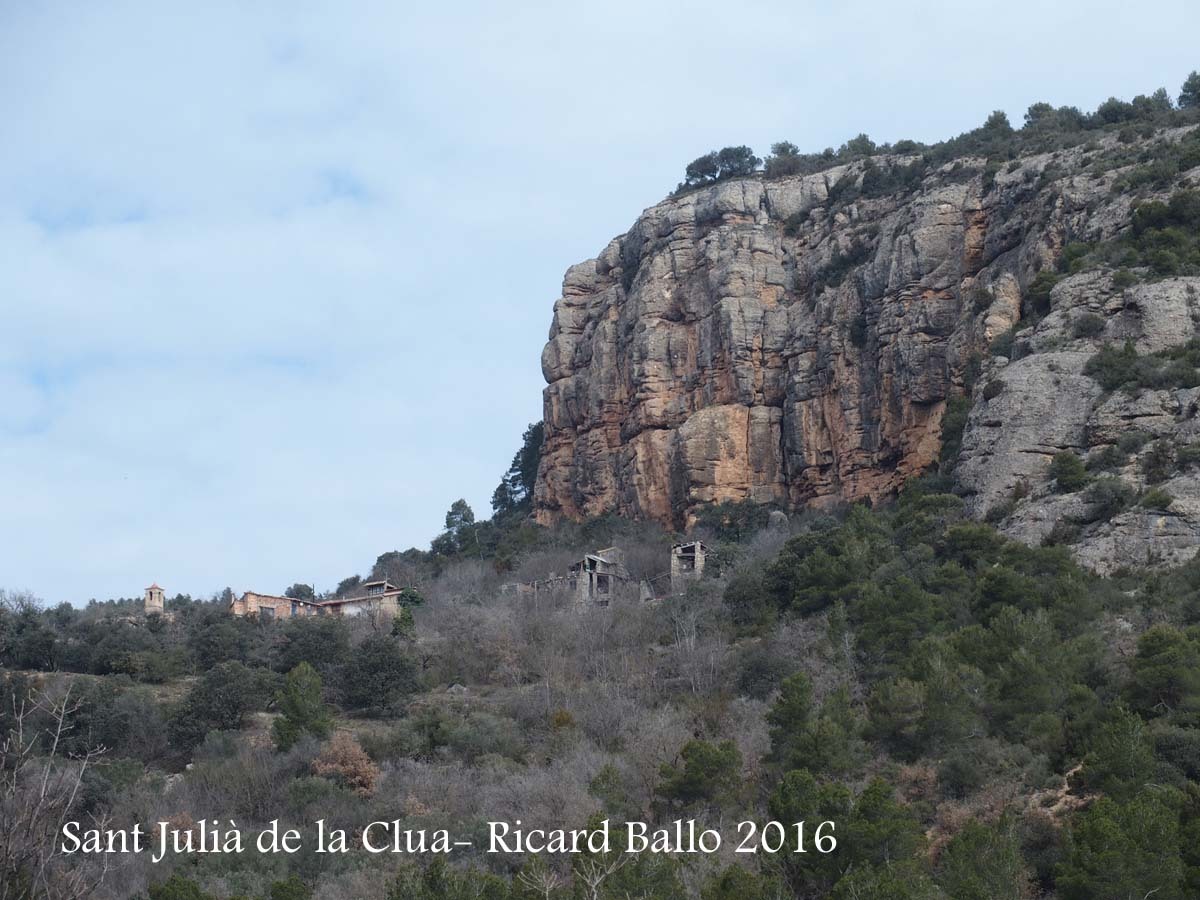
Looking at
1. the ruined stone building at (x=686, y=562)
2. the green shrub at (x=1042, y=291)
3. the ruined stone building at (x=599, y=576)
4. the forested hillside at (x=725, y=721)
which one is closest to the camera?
the forested hillside at (x=725, y=721)

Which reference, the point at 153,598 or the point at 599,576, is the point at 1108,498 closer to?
the point at 599,576

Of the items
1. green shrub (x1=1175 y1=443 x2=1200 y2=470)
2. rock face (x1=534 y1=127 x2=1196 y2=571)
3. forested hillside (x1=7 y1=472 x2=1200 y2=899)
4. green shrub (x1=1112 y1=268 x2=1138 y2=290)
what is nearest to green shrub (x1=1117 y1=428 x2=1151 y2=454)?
green shrub (x1=1175 y1=443 x2=1200 y2=470)

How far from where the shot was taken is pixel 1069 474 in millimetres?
39812

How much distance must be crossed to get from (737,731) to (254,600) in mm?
28862

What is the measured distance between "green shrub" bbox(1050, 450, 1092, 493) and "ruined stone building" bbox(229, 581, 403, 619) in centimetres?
2623

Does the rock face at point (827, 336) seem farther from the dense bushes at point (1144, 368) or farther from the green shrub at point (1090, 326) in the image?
the dense bushes at point (1144, 368)

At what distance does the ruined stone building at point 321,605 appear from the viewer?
58.1m

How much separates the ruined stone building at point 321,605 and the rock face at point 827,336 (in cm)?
939

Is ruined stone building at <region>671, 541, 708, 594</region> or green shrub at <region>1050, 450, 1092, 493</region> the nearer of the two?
green shrub at <region>1050, 450, 1092, 493</region>

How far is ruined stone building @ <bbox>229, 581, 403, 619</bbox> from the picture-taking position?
191ft

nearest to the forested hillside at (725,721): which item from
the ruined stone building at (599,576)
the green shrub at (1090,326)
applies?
the ruined stone building at (599,576)

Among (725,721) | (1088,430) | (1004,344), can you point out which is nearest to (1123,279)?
(1004,344)

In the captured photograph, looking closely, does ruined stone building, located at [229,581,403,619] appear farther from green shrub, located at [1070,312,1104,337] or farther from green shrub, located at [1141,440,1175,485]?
green shrub, located at [1141,440,1175,485]

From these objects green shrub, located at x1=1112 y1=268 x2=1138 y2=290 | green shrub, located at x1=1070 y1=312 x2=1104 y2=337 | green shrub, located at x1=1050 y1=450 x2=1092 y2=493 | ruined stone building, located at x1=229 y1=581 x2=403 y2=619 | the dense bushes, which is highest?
green shrub, located at x1=1112 y1=268 x2=1138 y2=290
